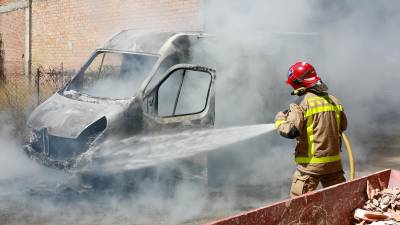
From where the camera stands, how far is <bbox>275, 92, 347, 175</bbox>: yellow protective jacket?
3775 mm

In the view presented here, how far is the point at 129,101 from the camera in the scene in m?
5.06

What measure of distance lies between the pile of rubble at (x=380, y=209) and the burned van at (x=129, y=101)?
2.12 m

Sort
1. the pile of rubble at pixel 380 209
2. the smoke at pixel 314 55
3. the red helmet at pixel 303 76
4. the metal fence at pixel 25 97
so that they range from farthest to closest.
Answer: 1. the metal fence at pixel 25 97
2. the smoke at pixel 314 55
3. the red helmet at pixel 303 76
4. the pile of rubble at pixel 380 209

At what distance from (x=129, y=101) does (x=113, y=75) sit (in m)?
1.02

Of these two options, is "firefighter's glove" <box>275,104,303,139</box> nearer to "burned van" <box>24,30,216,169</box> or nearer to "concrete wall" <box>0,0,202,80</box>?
"burned van" <box>24,30,216,169</box>

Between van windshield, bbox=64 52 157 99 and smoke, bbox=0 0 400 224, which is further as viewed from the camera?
van windshield, bbox=64 52 157 99

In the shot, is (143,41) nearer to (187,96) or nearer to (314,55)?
(187,96)

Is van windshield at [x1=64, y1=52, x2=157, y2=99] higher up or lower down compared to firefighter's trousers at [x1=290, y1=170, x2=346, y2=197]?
higher up

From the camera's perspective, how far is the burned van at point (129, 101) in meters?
4.92

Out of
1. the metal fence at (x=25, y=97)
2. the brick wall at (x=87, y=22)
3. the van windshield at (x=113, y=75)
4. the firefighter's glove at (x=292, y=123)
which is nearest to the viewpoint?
the firefighter's glove at (x=292, y=123)

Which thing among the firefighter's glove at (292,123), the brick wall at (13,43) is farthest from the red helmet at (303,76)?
the brick wall at (13,43)

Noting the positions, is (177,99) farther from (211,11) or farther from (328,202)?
(211,11)

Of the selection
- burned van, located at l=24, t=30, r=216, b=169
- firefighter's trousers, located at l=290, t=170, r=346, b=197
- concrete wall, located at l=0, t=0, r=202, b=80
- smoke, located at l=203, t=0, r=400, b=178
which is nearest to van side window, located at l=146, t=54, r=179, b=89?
burned van, located at l=24, t=30, r=216, b=169

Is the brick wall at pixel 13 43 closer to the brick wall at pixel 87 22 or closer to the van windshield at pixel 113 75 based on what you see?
the brick wall at pixel 87 22
